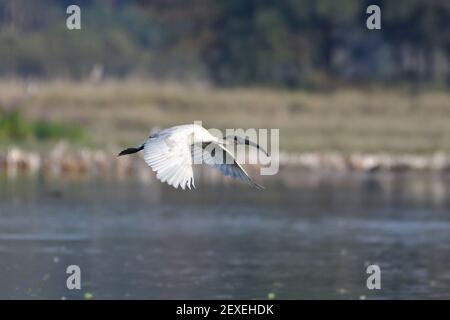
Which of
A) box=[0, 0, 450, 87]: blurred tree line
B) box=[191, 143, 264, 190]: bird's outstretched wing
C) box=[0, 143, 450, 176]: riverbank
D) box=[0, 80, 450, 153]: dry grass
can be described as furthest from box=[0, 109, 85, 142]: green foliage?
box=[191, 143, 264, 190]: bird's outstretched wing

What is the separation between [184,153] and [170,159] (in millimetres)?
153

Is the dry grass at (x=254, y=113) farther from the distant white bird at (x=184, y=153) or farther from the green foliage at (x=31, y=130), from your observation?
the distant white bird at (x=184, y=153)

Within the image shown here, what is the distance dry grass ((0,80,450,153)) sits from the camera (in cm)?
2928

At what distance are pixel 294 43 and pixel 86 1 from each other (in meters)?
15.2

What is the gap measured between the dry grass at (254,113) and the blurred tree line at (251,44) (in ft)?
21.1

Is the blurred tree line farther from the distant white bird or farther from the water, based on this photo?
the distant white bird

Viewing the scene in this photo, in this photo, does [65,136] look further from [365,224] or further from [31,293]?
[31,293]

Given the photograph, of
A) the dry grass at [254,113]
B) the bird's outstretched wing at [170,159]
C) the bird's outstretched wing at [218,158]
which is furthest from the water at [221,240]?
the dry grass at [254,113]

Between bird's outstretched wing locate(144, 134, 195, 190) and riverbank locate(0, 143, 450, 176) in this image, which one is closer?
bird's outstretched wing locate(144, 134, 195, 190)

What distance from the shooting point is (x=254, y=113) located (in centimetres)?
3172

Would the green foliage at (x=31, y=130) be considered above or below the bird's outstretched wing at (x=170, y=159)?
above

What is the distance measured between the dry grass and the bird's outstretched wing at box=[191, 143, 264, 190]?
691 inches

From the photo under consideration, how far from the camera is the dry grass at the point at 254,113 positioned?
29281 mm
